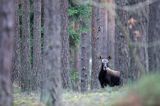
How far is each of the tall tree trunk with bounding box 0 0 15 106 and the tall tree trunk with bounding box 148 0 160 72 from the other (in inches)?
193

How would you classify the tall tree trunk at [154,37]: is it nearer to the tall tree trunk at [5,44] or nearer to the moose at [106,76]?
the tall tree trunk at [5,44]

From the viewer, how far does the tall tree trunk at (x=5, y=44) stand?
9.99 m

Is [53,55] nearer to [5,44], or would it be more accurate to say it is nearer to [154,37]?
[5,44]

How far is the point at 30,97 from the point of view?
1555 cm

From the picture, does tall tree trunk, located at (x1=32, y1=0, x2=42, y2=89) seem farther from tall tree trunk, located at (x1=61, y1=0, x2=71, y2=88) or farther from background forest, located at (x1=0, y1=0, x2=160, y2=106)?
tall tree trunk, located at (x1=61, y1=0, x2=71, y2=88)

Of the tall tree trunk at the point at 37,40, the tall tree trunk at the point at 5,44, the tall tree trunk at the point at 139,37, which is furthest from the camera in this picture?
the tall tree trunk at the point at 37,40

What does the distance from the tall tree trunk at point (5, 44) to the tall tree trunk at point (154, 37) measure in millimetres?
4897

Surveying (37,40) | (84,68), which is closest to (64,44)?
(84,68)

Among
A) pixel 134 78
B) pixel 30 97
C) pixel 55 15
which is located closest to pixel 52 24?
pixel 55 15

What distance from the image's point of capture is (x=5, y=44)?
33.3ft

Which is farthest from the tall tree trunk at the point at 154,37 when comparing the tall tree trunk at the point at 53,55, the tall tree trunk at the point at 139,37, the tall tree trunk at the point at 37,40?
the tall tree trunk at the point at 37,40

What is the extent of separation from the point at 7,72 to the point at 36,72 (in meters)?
15.7

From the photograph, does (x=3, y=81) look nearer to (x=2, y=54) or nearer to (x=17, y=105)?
(x=2, y=54)

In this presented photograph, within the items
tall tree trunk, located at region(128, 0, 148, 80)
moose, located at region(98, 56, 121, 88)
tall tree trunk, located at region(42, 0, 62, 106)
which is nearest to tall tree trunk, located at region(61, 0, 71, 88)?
moose, located at region(98, 56, 121, 88)
